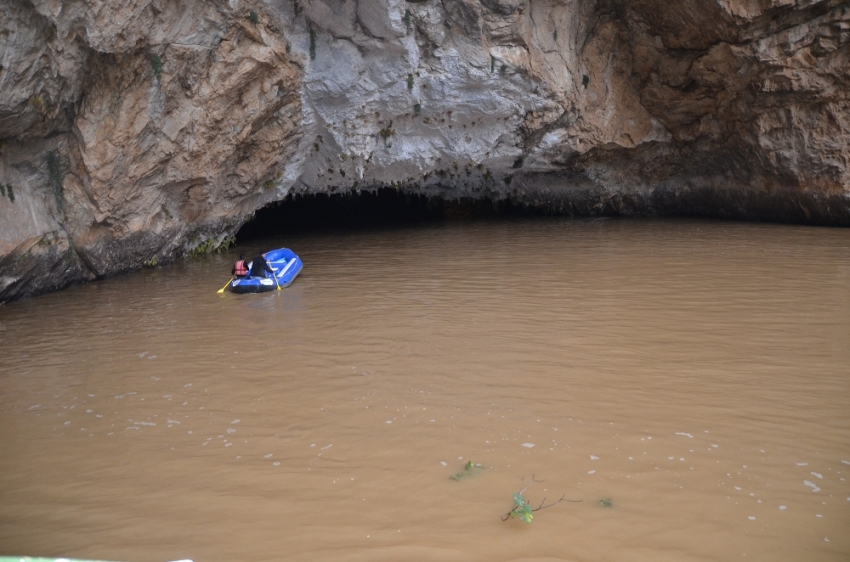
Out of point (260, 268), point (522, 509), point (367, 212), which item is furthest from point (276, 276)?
point (367, 212)

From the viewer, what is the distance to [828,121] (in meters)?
12.3

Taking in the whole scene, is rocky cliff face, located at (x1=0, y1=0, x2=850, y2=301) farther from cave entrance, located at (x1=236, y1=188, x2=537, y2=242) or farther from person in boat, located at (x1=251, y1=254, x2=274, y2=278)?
person in boat, located at (x1=251, y1=254, x2=274, y2=278)

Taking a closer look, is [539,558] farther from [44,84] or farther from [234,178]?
[234,178]

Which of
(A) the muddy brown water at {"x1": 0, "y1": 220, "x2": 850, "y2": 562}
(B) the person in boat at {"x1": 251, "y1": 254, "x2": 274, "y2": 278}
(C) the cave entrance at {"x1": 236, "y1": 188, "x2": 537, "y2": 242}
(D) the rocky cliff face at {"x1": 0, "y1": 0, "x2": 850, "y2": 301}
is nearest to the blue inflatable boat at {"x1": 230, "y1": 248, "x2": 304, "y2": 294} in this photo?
(B) the person in boat at {"x1": 251, "y1": 254, "x2": 274, "y2": 278}

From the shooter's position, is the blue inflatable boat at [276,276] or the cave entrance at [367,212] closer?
the blue inflatable boat at [276,276]

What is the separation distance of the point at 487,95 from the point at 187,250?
634 cm

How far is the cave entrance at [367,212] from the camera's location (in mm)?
17156

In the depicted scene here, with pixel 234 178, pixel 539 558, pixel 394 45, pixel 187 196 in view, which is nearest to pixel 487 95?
pixel 394 45

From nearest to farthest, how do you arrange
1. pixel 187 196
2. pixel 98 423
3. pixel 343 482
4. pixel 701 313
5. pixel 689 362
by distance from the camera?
pixel 343 482 < pixel 98 423 < pixel 689 362 < pixel 701 313 < pixel 187 196

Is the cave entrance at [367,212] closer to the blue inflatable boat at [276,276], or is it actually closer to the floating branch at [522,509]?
the blue inflatable boat at [276,276]

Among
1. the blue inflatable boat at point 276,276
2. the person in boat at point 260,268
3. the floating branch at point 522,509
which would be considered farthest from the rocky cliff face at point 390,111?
the floating branch at point 522,509

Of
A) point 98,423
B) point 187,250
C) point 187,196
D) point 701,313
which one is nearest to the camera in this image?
point 98,423

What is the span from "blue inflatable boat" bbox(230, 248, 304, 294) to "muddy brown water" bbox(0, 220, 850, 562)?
286 mm

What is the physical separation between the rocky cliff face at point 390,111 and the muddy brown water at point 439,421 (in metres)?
2.15
